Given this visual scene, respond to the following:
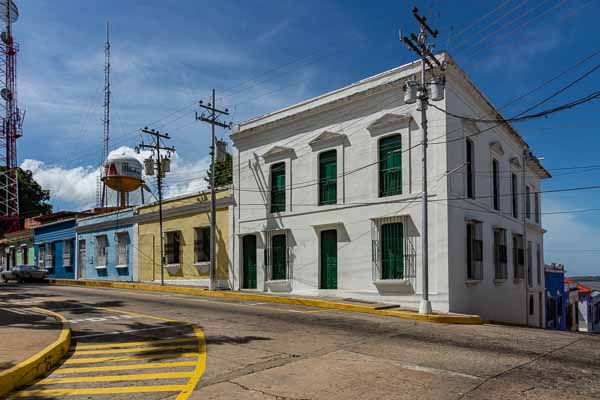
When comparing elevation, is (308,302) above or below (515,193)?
below

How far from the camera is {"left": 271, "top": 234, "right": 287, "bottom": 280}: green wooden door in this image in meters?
21.5

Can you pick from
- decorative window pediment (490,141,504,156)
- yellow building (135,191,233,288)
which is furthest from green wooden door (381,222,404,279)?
yellow building (135,191,233,288)

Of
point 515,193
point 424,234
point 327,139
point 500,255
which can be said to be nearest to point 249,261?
point 327,139

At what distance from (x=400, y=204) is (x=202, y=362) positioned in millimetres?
11114

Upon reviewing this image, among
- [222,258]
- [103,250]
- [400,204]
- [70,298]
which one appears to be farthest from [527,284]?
[103,250]

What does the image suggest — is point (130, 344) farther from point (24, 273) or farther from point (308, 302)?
point (24, 273)

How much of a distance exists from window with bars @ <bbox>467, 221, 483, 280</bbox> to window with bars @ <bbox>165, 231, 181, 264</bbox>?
15.2 meters

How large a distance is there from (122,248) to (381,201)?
19579 millimetres

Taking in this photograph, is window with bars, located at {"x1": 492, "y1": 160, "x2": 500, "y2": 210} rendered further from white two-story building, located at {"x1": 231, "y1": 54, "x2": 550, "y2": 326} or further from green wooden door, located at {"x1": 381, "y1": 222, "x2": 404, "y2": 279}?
green wooden door, located at {"x1": 381, "y1": 222, "x2": 404, "y2": 279}

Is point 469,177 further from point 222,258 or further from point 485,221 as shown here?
point 222,258

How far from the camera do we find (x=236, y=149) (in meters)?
24.4

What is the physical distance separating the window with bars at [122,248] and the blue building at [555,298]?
25.5m

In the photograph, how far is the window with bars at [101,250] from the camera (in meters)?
33.1

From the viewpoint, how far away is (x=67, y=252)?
37094 mm
